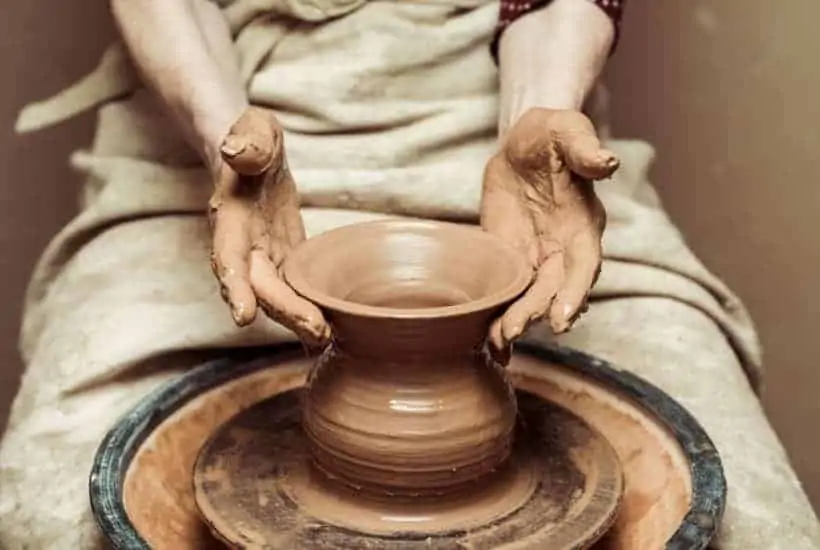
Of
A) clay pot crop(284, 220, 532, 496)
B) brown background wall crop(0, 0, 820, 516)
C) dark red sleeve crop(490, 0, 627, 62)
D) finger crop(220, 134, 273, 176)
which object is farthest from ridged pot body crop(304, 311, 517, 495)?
brown background wall crop(0, 0, 820, 516)

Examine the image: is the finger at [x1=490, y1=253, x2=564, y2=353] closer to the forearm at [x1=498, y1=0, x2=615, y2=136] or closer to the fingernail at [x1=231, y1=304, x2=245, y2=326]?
the fingernail at [x1=231, y1=304, x2=245, y2=326]

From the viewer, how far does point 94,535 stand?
1.08 meters

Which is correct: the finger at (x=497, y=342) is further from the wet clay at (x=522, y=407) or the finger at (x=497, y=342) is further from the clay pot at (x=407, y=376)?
the wet clay at (x=522, y=407)

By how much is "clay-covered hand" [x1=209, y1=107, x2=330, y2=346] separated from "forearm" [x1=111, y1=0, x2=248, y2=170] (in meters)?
0.16

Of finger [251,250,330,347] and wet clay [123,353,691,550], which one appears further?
wet clay [123,353,691,550]

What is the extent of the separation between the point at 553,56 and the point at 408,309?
46cm

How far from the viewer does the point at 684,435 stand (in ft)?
3.61

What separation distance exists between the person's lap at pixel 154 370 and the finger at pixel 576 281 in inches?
9.0

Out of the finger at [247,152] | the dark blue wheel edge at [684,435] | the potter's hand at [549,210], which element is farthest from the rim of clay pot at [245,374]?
the finger at [247,152]

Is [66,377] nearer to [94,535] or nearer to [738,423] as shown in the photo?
[94,535]

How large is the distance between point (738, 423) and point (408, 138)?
0.42m

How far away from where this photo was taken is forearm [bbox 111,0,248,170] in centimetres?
125

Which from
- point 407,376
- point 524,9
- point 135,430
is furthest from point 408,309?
point 524,9

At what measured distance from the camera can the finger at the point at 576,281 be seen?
100cm
